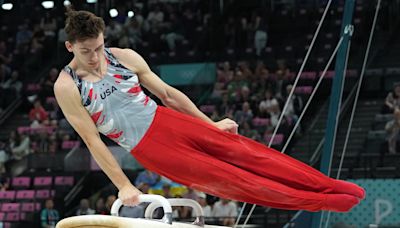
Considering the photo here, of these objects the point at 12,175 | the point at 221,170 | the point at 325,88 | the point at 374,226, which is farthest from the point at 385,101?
the point at 221,170

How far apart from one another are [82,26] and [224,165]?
1.12m

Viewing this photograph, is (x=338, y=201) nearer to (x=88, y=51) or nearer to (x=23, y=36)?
(x=88, y=51)

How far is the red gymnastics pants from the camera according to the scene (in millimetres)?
5215

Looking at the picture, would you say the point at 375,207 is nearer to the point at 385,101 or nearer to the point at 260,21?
the point at 385,101

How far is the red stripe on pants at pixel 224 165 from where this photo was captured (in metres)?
5.21

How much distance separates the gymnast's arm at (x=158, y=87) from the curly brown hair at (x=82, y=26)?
0.38 metres

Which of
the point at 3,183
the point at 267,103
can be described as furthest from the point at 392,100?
the point at 3,183

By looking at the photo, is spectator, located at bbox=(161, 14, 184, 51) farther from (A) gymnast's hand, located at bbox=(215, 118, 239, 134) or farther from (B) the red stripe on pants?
(B) the red stripe on pants

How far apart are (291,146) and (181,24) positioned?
4.33 m

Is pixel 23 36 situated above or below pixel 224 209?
above

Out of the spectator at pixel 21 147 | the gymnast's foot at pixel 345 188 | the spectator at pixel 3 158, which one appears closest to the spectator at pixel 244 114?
the spectator at pixel 21 147

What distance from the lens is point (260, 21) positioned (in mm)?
15000

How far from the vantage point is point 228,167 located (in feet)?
17.3

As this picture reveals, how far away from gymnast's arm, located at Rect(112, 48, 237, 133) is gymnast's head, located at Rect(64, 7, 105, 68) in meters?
0.30
